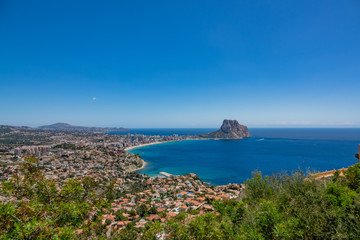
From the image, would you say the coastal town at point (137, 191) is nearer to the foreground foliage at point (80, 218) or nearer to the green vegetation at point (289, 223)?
the foreground foliage at point (80, 218)

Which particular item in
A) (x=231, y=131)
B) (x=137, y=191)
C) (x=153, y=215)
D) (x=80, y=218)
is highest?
(x=80, y=218)

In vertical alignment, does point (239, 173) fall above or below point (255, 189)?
below

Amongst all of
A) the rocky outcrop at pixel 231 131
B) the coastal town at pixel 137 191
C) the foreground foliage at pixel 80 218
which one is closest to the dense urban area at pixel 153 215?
the foreground foliage at pixel 80 218

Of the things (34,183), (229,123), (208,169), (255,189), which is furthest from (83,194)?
(229,123)

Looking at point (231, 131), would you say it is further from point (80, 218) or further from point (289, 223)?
point (80, 218)

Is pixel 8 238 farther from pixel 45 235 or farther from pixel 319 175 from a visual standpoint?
pixel 319 175

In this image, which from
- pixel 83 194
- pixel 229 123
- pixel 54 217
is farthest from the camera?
pixel 229 123

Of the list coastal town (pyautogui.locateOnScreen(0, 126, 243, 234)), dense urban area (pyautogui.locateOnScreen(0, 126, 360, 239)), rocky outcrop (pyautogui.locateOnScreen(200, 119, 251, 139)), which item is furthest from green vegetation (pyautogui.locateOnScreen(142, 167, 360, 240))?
rocky outcrop (pyautogui.locateOnScreen(200, 119, 251, 139))

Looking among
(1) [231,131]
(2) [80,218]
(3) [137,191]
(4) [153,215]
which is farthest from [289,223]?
(1) [231,131]
